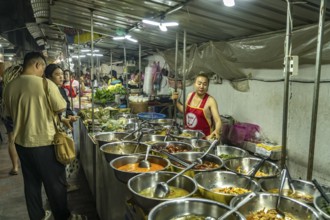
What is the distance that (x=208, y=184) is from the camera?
2145 mm

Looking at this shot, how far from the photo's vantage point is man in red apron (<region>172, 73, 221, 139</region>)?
4031 mm

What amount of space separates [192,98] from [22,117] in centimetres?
250

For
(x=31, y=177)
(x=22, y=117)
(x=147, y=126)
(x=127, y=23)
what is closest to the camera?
(x=22, y=117)

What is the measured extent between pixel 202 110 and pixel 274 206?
2.49 m

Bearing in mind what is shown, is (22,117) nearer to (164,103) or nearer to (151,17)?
(151,17)

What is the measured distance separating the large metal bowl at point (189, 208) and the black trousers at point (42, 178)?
2.05 meters

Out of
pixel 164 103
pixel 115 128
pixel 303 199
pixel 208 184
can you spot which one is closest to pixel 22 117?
pixel 115 128

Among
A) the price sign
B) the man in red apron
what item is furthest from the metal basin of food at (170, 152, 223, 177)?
the price sign

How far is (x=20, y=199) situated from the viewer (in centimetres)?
454

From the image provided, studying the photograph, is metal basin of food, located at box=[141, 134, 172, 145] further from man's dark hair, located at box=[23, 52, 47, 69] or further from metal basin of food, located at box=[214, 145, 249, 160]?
man's dark hair, located at box=[23, 52, 47, 69]

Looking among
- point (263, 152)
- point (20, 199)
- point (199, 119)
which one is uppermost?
point (199, 119)


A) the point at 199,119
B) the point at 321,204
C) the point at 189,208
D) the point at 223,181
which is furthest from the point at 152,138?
the point at 321,204

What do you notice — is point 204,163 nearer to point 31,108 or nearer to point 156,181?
point 156,181

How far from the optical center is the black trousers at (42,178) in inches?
120
